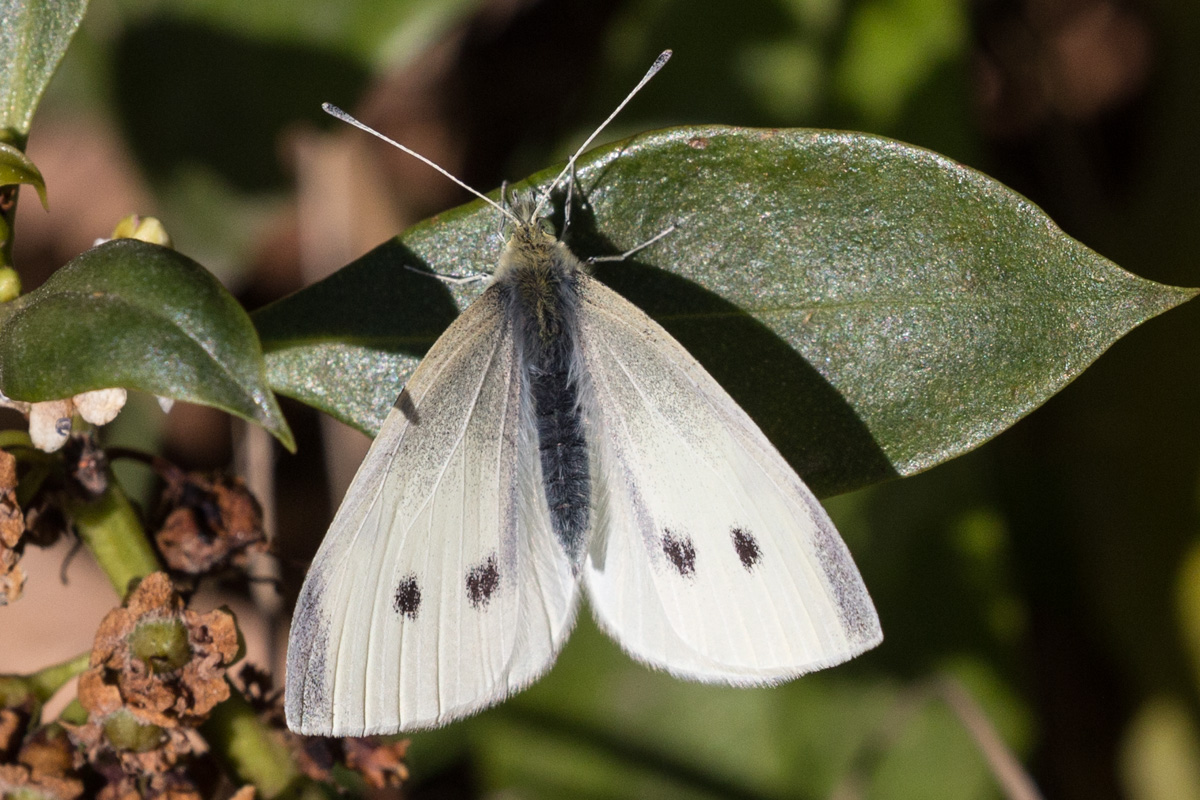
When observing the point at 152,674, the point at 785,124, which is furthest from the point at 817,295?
the point at 785,124

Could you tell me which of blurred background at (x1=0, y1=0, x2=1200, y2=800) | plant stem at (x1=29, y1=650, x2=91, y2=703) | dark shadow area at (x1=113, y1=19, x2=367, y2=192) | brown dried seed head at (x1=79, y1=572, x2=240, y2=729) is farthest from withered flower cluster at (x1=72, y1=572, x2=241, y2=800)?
dark shadow area at (x1=113, y1=19, x2=367, y2=192)

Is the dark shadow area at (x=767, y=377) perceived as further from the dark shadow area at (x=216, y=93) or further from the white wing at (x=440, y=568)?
the dark shadow area at (x=216, y=93)

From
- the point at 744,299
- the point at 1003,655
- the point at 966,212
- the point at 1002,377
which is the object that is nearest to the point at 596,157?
the point at 744,299

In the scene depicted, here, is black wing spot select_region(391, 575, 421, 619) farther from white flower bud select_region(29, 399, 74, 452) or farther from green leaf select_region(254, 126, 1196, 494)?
white flower bud select_region(29, 399, 74, 452)

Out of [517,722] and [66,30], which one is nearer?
[66,30]

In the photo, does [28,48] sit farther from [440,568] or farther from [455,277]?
[440,568]

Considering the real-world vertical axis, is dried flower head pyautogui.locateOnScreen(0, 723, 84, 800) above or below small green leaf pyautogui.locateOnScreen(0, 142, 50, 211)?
below

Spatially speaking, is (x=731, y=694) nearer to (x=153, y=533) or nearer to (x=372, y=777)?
(x=372, y=777)
